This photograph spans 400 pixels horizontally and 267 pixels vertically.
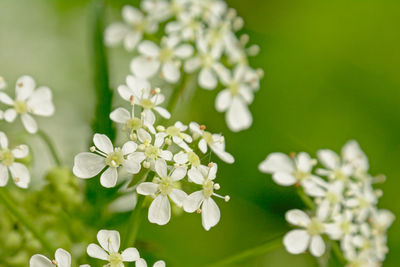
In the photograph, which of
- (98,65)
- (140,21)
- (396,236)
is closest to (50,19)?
(140,21)

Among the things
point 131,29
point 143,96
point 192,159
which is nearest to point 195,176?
point 192,159

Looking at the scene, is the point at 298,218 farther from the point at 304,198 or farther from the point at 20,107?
the point at 20,107

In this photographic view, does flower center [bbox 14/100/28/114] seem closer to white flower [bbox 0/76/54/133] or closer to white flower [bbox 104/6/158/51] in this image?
white flower [bbox 0/76/54/133]

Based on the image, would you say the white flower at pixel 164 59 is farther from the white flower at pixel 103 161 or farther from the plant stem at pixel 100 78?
the white flower at pixel 103 161

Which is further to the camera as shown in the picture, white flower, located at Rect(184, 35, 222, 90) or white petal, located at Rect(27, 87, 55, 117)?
white flower, located at Rect(184, 35, 222, 90)

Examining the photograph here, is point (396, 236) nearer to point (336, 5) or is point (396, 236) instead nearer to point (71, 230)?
point (336, 5)

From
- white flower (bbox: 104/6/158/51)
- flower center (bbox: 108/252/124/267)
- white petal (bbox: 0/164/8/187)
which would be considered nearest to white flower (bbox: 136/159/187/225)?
flower center (bbox: 108/252/124/267)
